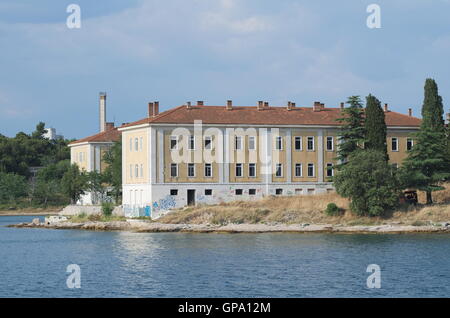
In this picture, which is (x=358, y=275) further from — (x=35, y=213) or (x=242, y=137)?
(x=35, y=213)

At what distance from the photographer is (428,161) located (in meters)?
66.1

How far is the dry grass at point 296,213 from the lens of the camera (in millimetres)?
63594


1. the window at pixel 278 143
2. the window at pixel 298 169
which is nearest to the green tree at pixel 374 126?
the window at pixel 298 169

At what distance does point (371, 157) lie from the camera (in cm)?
6406

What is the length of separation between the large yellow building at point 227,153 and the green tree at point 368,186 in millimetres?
10951

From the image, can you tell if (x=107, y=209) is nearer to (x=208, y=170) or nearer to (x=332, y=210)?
(x=208, y=170)

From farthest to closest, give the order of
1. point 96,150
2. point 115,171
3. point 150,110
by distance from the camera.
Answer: point 96,150 < point 115,171 < point 150,110

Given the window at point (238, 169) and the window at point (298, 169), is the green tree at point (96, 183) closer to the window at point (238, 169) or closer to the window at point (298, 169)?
the window at point (238, 169)

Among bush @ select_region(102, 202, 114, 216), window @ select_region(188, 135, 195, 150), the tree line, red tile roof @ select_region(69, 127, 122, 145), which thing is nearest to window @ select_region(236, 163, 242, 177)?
window @ select_region(188, 135, 195, 150)

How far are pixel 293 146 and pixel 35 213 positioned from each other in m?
48.9

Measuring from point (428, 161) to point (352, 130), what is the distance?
23.7 feet

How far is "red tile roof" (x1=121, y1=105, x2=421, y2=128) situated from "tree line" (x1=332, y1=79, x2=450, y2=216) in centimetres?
381

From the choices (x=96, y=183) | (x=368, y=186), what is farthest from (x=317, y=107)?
(x=96, y=183)
